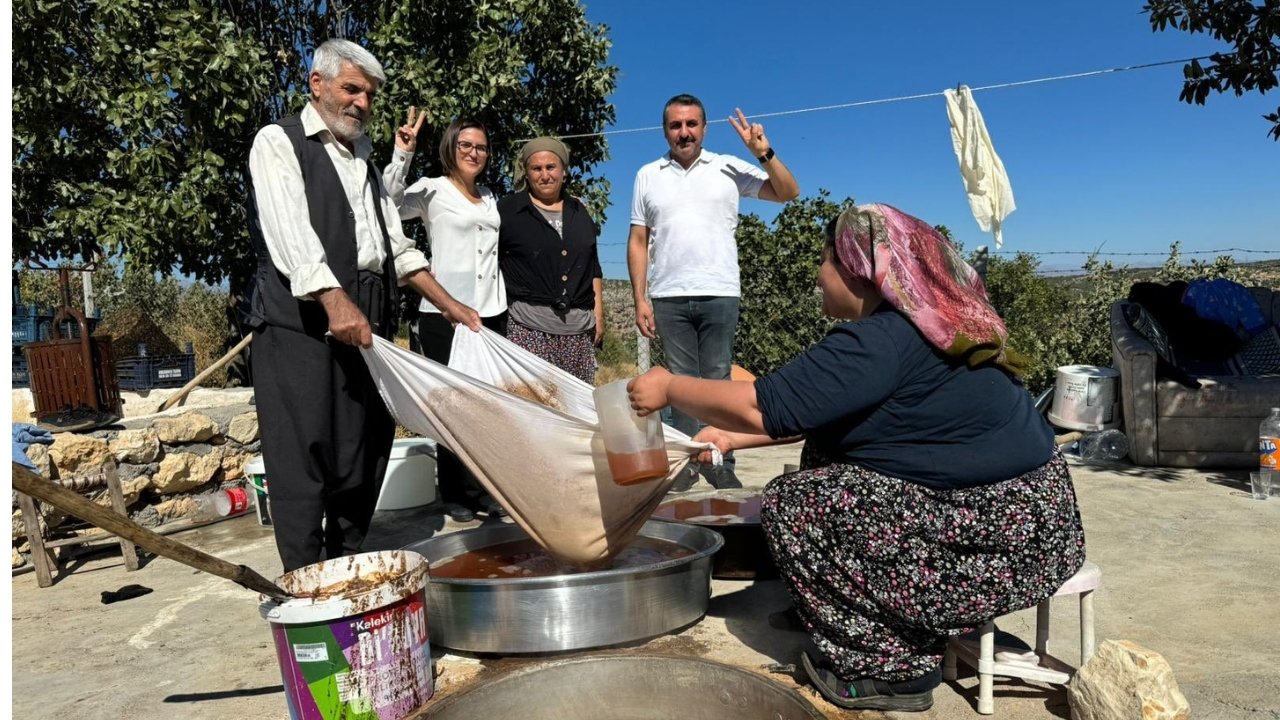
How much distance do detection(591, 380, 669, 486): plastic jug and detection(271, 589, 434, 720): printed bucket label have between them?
57cm

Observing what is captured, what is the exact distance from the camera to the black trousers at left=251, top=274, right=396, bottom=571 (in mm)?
2256

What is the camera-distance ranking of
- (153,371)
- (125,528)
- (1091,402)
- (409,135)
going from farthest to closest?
(153,371), (1091,402), (409,135), (125,528)

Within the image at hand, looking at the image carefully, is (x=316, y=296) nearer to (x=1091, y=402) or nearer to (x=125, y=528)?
(x=125, y=528)

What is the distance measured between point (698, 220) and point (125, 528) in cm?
257

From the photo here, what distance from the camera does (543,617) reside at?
200 centimetres

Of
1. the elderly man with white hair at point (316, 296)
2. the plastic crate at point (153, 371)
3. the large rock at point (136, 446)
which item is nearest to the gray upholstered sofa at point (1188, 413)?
the elderly man with white hair at point (316, 296)

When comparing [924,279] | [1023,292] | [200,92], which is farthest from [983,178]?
[1023,292]

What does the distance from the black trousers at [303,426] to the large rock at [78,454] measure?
1.87 metres

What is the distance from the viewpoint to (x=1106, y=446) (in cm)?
469

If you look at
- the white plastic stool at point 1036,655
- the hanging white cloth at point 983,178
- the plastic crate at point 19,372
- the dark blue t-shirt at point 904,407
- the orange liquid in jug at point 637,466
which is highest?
the hanging white cloth at point 983,178

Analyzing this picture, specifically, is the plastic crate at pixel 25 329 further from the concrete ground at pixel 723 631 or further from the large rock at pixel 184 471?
the concrete ground at pixel 723 631

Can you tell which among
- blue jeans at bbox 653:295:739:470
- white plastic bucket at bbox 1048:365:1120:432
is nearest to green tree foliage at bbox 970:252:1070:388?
white plastic bucket at bbox 1048:365:1120:432

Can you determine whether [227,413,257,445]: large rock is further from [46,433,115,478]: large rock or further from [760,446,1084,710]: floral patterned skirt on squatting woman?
[760,446,1084,710]: floral patterned skirt on squatting woman

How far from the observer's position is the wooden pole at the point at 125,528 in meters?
1.33
